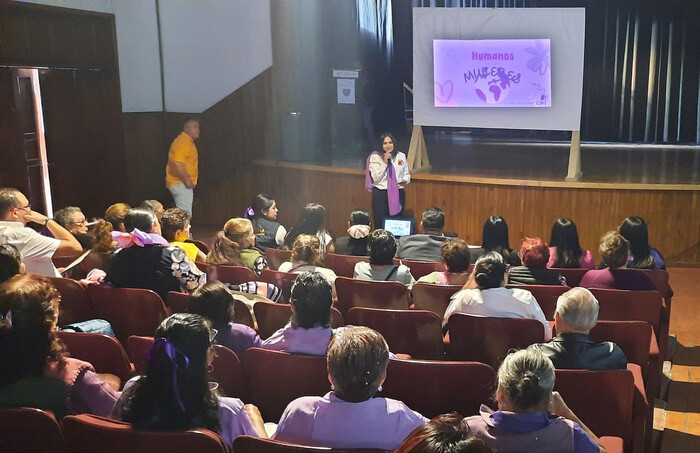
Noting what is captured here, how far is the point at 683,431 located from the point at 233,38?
7.09 meters

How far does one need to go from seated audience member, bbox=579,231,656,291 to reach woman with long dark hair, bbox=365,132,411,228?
11.1ft

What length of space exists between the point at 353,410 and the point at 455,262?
188 centimetres

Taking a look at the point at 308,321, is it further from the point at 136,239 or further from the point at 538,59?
the point at 538,59

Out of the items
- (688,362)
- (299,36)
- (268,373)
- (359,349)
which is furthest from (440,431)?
(299,36)

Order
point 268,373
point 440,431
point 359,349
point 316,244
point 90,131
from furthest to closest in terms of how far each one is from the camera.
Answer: point 90,131 < point 316,244 < point 268,373 < point 359,349 < point 440,431

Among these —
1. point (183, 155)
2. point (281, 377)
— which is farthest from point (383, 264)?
point (183, 155)

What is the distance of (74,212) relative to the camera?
4.66 meters

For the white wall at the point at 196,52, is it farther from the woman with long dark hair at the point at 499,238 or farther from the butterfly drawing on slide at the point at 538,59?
the woman with long dark hair at the point at 499,238

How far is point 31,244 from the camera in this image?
3850 millimetres

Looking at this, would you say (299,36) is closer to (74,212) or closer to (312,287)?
(74,212)

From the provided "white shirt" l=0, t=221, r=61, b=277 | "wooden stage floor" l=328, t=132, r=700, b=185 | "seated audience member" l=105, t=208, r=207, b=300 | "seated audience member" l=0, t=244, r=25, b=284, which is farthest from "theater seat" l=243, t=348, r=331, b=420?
"wooden stage floor" l=328, t=132, r=700, b=185

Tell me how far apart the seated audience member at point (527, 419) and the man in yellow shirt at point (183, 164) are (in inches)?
237

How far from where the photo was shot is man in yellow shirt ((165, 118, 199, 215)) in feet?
24.6

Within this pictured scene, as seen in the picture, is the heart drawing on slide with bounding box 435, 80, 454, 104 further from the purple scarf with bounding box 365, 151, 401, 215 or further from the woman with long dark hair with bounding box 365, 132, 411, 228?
the purple scarf with bounding box 365, 151, 401, 215
